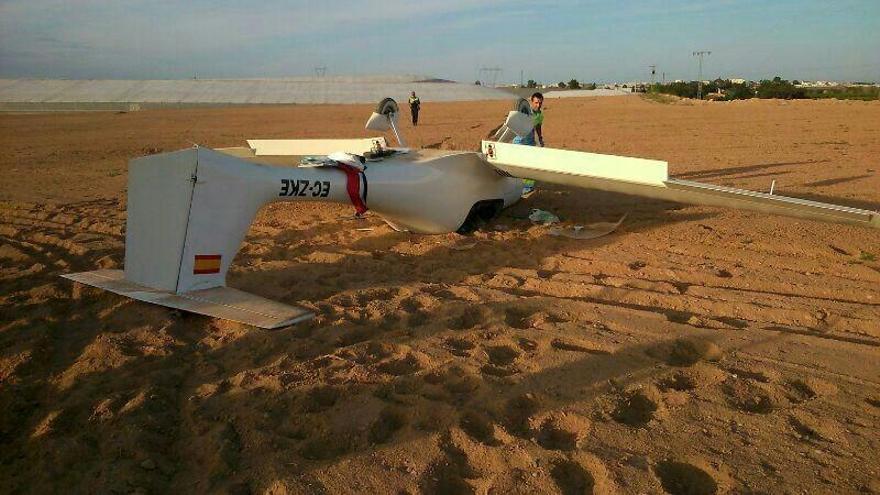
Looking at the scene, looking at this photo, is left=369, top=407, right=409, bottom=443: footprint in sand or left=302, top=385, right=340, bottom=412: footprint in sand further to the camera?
left=302, top=385, right=340, bottom=412: footprint in sand

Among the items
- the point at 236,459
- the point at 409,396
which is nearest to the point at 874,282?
the point at 409,396

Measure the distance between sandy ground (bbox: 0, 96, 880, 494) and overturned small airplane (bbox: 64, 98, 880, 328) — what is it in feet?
0.92

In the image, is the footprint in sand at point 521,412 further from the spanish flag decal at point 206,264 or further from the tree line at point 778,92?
the tree line at point 778,92

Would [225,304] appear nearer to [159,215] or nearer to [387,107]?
[159,215]

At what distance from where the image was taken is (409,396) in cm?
374

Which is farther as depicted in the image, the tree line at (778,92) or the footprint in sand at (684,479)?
the tree line at (778,92)

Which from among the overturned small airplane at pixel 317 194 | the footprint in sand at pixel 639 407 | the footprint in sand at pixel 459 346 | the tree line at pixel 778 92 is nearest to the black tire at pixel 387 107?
the overturned small airplane at pixel 317 194

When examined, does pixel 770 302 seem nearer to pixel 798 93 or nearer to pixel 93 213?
pixel 93 213

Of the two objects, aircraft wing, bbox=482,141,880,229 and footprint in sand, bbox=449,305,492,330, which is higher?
aircraft wing, bbox=482,141,880,229

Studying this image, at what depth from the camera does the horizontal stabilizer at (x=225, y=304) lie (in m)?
4.58

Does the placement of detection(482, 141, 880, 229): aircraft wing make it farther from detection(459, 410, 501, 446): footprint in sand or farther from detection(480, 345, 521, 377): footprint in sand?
detection(459, 410, 501, 446): footprint in sand

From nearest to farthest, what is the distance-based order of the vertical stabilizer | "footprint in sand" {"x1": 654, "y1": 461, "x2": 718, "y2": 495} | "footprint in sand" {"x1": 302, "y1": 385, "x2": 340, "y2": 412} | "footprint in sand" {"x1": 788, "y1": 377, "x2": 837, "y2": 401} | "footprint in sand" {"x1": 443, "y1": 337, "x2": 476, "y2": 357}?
"footprint in sand" {"x1": 654, "y1": 461, "x2": 718, "y2": 495} → "footprint in sand" {"x1": 302, "y1": 385, "x2": 340, "y2": 412} → "footprint in sand" {"x1": 788, "y1": 377, "x2": 837, "y2": 401} → "footprint in sand" {"x1": 443, "y1": 337, "x2": 476, "y2": 357} → the vertical stabilizer

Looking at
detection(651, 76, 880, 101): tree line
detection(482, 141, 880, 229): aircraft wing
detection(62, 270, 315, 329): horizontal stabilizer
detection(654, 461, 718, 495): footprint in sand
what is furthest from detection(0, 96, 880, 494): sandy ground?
detection(651, 76, 880, 101): tree line

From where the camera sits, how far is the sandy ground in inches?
121
